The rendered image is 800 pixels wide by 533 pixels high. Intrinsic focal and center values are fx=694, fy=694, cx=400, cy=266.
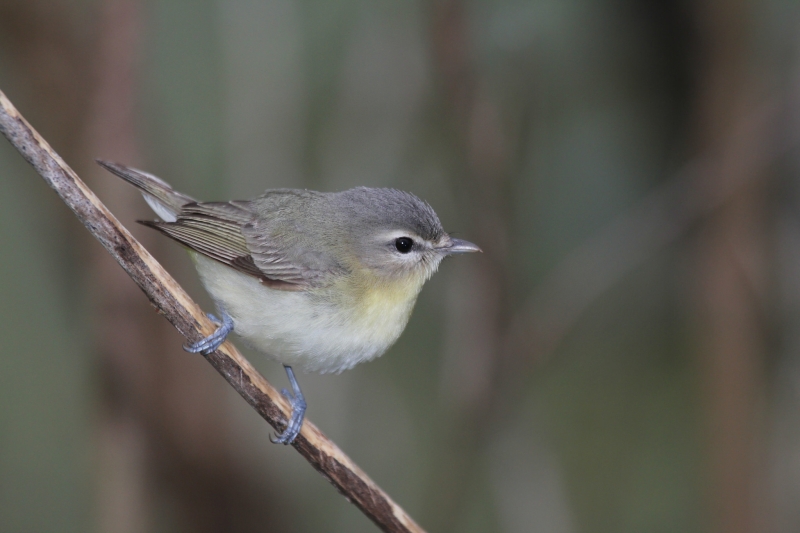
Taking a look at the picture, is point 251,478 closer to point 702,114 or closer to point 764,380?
point 764,380

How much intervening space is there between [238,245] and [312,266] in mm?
435

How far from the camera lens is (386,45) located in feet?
17.2

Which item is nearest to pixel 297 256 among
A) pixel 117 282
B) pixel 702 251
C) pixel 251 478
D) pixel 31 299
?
pixel 117 282

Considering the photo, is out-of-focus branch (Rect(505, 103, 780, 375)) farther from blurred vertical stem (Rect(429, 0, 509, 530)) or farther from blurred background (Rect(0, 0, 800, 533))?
blurred vertical stem (Rect(429, 0, 509, 530))

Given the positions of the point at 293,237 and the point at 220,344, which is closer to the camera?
the point at 220,344

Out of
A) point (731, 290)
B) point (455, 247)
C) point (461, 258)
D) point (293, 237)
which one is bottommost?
point (461, 258)

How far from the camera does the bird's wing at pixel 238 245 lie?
3.30 metres

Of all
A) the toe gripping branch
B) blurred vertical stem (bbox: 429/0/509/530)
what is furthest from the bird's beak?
blurred vertical stem (bbox: 429/0/509/530)

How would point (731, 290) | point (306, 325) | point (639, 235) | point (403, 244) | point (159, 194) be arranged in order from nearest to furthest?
point (306, 325), point (403, 244), point (159, 194), point (639, 235), point (731, 290)

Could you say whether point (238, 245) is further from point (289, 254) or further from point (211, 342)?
point (211, 342)

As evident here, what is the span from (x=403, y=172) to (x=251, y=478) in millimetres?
2730

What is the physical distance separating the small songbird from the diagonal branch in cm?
12

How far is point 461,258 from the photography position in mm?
5211

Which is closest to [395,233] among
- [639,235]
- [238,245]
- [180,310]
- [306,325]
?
[306,325]
